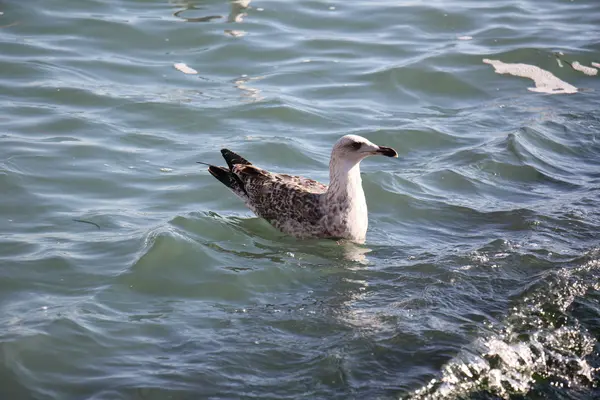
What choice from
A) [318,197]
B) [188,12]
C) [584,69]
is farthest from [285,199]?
[188,12]

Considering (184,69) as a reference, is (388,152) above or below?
above

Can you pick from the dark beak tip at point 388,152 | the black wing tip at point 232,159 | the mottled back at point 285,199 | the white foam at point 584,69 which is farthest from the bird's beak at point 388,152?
the white foam at point 584,69

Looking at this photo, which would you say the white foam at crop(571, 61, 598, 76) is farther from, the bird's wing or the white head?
the white head

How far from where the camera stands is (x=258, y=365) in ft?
20.3

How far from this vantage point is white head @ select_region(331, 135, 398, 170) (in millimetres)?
8359

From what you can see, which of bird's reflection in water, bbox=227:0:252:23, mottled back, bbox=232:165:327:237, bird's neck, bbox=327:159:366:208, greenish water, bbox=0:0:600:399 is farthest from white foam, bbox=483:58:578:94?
bird's neck, bbox=327:159:366:208

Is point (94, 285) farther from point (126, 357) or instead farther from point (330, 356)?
point (330, 356)

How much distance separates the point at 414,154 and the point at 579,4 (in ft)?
25.9

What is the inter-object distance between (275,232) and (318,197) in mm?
505

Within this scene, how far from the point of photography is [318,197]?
344 inches

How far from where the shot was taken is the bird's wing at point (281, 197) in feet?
28.4

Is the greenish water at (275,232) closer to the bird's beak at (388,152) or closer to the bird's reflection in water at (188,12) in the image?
the bird's reflection in water at (188,12)

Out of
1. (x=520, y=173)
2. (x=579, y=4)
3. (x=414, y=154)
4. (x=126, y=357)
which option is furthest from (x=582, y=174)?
(x=579, y=4)

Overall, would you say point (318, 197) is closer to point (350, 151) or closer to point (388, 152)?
point (350, 151)
